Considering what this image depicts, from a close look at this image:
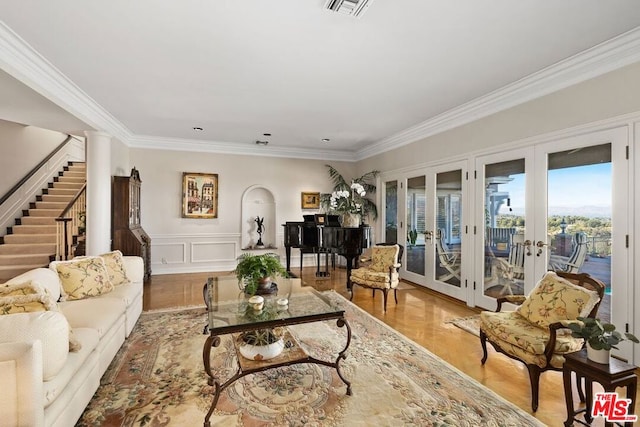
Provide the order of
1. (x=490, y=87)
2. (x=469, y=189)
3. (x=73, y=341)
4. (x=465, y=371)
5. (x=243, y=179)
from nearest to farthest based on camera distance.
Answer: (x=73, y=341)
(x=465, y=371)
(x=490, y=87)
(x=469, y=189)
(x=243, y=179)

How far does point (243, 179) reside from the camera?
22.3 feet

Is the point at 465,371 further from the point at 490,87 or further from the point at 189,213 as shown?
the point at 189,213

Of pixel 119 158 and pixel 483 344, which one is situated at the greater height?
pixel 119 158

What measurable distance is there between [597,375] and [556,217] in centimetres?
203

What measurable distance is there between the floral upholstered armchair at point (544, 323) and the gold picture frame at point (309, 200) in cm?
509

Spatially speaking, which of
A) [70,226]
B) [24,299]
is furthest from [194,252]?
[24,299]

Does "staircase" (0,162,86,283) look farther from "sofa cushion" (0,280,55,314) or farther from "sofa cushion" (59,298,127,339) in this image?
"sofa cushion" (0,280,55,314)

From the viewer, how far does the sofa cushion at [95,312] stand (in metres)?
2.32

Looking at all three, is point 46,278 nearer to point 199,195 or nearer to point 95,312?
point 95,312

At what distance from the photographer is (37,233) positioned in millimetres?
5625

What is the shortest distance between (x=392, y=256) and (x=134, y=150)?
5.44 m

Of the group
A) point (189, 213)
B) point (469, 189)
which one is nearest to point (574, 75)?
point (469, 189)

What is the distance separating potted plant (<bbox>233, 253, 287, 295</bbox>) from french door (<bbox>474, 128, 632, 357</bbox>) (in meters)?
2.87

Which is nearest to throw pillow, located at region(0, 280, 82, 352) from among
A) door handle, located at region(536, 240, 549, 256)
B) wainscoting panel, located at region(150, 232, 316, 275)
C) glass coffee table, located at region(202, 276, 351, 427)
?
glass coffee table, located at region(202, 276, 351, 427)
